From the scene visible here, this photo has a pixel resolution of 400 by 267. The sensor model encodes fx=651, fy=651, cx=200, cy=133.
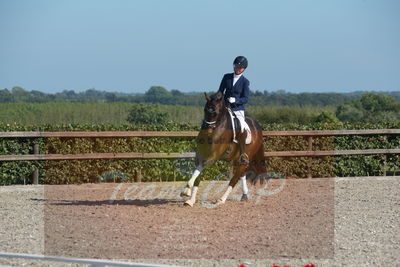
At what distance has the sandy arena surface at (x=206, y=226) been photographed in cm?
754

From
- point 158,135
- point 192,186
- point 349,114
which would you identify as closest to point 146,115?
point 158,135

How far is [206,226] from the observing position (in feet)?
30.2

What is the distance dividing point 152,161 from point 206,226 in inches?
271

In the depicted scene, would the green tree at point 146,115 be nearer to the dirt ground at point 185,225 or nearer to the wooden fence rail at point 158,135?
the wooden fence rail at point 158,135

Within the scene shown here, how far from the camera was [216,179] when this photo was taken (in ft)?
53.6

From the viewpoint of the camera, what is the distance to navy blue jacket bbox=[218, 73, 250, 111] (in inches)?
446

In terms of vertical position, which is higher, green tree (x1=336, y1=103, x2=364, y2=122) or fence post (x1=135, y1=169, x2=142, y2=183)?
green tree (x1=336, y1=103, x2=364, y2=122)

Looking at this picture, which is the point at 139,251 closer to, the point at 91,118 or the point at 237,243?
the point at 237,243

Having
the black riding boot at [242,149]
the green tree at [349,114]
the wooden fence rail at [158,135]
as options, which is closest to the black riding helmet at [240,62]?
the black riding boot at [242,149]

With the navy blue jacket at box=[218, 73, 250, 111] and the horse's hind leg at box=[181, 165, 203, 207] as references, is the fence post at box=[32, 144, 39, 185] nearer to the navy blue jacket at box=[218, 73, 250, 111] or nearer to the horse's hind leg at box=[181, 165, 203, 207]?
the horse's hind leg at box=[181, 165, 203, 207]

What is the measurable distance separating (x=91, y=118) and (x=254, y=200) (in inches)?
654

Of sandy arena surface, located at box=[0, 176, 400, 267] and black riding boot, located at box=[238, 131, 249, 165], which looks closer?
sandy arena surface, located at box=[0, 176, 400, 267]

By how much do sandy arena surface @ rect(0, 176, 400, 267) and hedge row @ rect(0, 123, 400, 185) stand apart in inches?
53.6

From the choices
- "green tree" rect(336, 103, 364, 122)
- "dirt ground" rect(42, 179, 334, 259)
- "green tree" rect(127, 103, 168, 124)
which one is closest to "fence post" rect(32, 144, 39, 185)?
"dirt ground" rect(42, 179, 334, 259)
